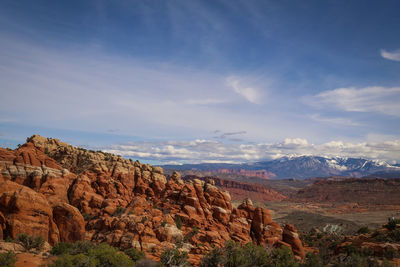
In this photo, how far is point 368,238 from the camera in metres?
44.3

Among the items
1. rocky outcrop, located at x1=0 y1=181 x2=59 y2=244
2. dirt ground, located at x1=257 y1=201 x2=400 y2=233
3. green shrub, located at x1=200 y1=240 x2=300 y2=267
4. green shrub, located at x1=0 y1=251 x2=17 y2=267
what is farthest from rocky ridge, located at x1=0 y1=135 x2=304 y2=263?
dirt ground, located at x1=257 y1=201 x2=400 y2=233

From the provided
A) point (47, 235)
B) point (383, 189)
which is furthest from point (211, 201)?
point (383, 189)

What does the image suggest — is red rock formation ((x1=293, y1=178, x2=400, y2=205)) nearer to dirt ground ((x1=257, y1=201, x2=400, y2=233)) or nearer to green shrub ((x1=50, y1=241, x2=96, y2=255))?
dirt ground ((x1=257, y1=201, x2=400, y2=233))

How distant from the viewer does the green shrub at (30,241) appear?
33281mm

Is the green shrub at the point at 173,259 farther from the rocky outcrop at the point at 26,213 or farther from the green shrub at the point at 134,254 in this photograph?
the rocky outcrop at the point at 26,213

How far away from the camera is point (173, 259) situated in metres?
34.1

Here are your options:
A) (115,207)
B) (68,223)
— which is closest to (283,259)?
(115,207)

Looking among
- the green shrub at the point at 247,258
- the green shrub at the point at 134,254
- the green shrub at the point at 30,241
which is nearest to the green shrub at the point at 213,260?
the green shrub at the point at 247,258

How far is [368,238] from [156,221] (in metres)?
35.7

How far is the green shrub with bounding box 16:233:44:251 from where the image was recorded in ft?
109

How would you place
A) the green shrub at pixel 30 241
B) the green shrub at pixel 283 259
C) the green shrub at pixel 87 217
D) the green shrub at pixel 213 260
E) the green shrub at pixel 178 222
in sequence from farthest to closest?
the green shrub at pixel 178 222 → the green shrub at pixel 87 217 → the green shrub at pixel 213 260 → the green shrub at pixel 30 241 → the green shrub at pixel 283 259

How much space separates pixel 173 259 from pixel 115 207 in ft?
58.6

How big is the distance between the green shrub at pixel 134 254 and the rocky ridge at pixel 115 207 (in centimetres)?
264

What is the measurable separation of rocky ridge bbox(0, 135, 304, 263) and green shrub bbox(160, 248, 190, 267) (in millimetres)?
2997
